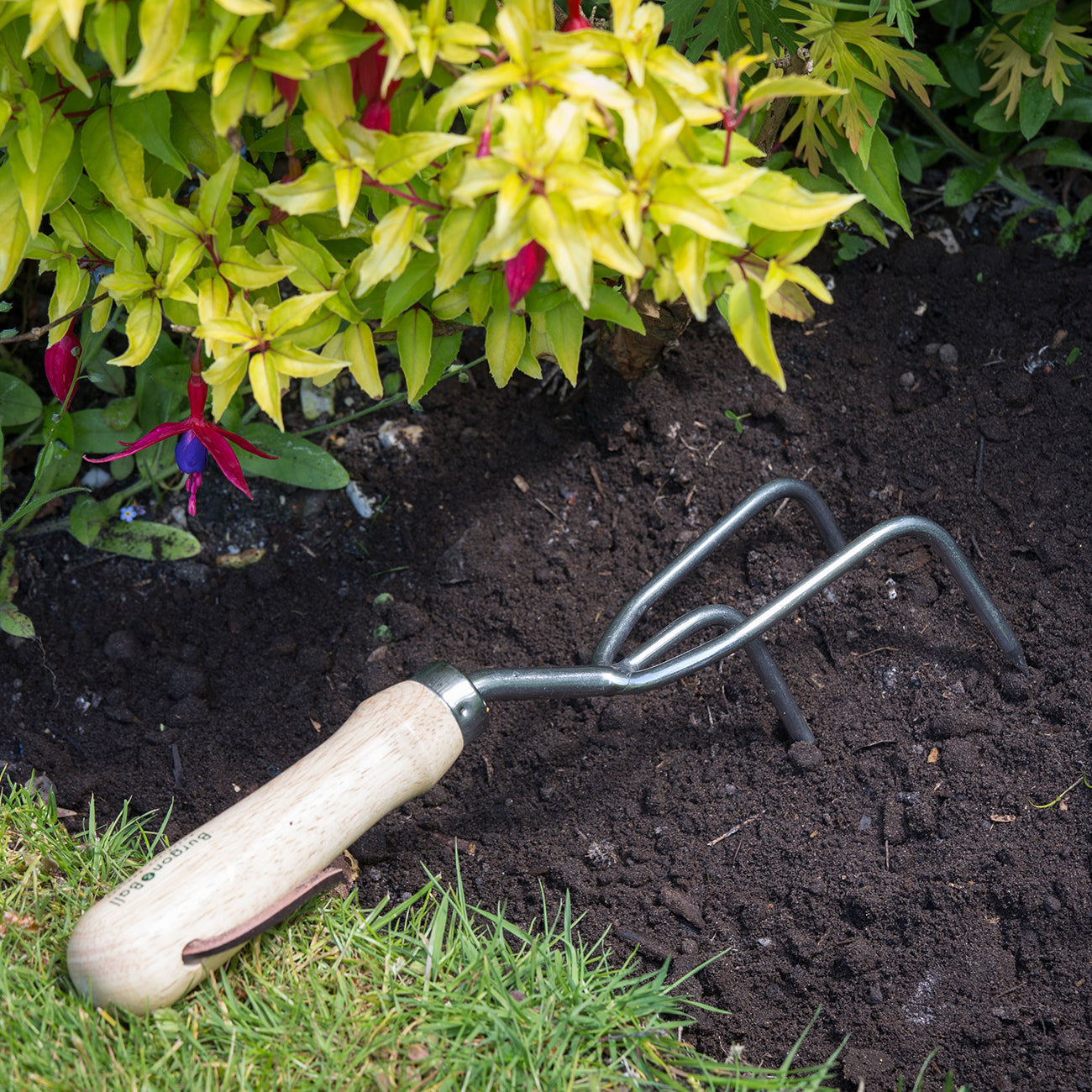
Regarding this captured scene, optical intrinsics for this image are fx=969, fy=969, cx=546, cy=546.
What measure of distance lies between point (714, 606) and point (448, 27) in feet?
3.01

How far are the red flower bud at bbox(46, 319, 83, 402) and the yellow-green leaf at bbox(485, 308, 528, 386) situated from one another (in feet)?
2.21

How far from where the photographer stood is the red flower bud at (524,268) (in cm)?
106

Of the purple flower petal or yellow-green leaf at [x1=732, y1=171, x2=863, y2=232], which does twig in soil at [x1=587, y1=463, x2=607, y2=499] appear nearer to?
the purple flower petal

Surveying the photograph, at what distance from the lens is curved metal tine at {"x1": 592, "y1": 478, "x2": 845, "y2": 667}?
59.3 inches

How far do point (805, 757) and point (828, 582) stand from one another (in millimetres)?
355

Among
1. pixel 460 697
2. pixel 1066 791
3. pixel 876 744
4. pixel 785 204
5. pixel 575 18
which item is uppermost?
pixel 575 18

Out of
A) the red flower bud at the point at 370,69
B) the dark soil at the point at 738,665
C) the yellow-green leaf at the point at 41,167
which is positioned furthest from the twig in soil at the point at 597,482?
the yellow-green leaf at the point at 41,167

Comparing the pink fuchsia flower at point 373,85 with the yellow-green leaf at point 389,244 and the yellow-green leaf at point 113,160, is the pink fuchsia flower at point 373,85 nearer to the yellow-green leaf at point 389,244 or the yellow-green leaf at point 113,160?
the yellow-green leaf at point 389,244

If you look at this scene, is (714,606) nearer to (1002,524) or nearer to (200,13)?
(1002,524)

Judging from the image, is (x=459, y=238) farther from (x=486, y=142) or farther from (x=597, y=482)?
(x=597, y=482)

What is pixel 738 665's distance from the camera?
1803mm

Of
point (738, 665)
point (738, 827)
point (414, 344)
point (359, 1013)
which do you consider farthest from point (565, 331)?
point (359, 1013)

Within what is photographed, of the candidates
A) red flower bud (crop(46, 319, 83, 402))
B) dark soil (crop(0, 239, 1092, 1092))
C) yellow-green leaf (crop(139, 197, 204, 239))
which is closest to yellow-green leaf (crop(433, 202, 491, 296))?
yellow-green leaf (crop(139, 197, 204, 239))

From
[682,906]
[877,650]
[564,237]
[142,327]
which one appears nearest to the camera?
[564,237]
